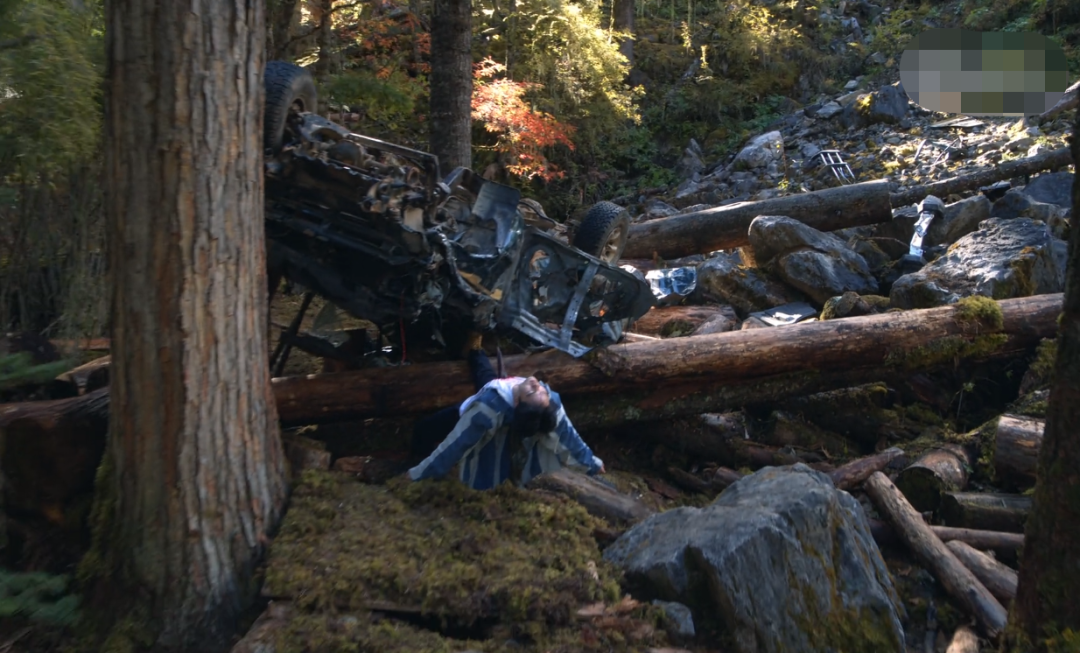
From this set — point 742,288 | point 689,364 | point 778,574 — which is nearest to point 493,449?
point 778,574

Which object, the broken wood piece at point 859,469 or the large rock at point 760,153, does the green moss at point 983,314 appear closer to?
the broken wood piece at point 859,469

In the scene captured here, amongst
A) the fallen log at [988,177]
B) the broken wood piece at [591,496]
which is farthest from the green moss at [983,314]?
the fallen log at [988,177]

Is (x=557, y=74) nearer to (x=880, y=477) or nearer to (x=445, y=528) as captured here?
(x=880, y=477)

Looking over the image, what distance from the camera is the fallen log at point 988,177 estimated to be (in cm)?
1277

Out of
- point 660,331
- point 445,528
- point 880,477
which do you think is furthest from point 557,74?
point 445,528

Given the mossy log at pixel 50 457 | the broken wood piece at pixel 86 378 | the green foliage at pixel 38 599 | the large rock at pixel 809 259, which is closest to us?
the green foliage at pixel 38 599

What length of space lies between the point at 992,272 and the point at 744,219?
3.91 metres

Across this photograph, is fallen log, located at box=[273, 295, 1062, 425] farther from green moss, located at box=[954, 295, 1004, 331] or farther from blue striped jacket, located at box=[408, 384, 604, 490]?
blue striped jacket, located at box=[408, 384, 604, 490]

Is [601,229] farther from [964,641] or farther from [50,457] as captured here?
[50,457]

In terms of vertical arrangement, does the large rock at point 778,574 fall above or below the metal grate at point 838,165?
below

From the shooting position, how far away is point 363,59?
15156mm

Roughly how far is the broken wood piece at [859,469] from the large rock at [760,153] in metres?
10.4

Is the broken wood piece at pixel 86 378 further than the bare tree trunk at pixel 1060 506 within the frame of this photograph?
Yes

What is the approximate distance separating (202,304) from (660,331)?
632 cm
